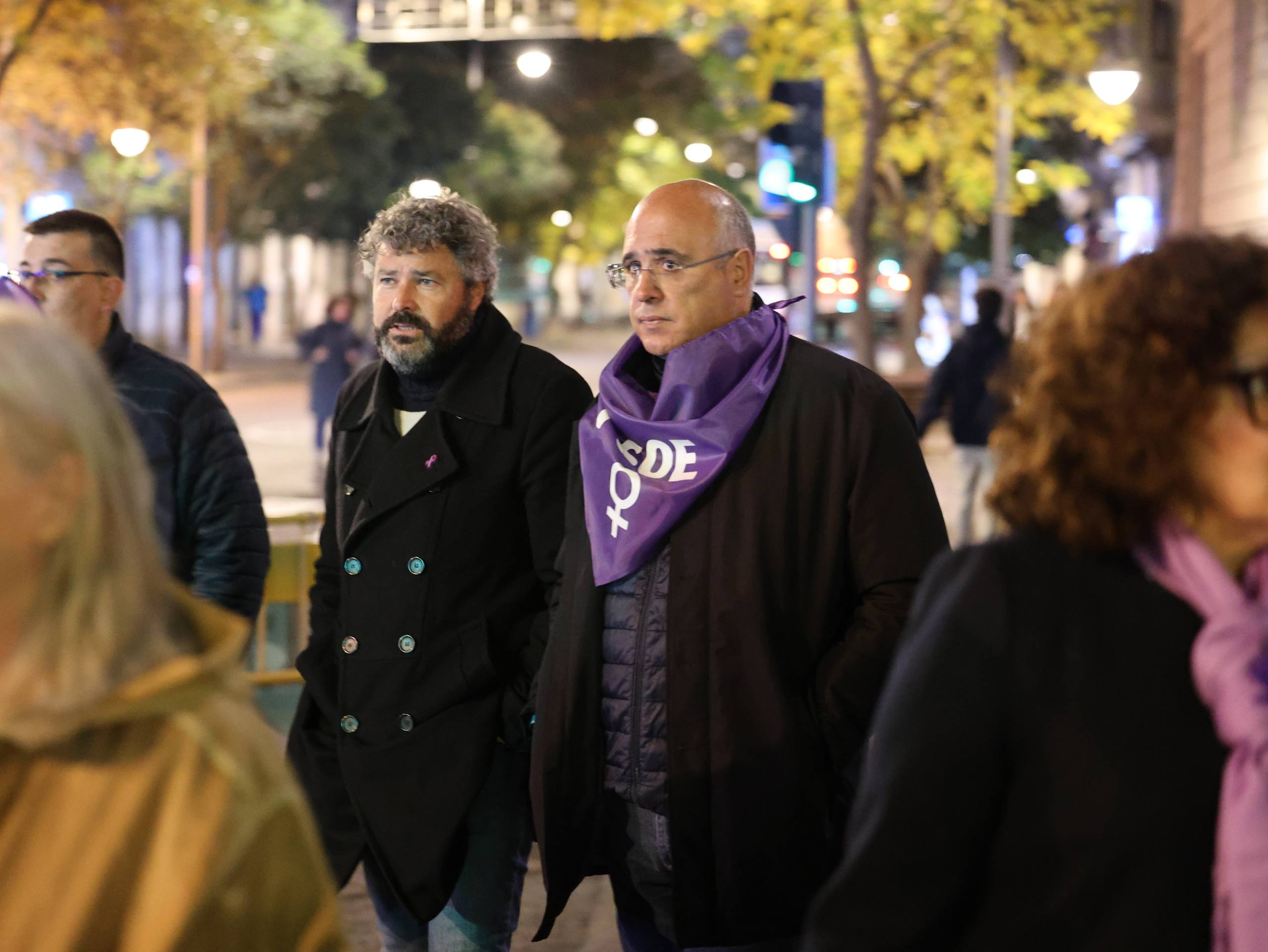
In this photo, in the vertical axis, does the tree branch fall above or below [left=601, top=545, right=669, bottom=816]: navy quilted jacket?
above

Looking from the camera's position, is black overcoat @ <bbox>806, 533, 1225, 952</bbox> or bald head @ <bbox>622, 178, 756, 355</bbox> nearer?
black overcoat @ <bbox>806, 533, 1225, 952</bbox>

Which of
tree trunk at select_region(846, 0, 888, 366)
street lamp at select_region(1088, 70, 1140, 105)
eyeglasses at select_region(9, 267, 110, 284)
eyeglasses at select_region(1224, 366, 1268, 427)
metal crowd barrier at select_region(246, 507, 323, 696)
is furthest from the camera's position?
street lamp at select_region(1088, 70, 1140, 105)

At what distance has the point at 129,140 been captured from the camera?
26.4 m

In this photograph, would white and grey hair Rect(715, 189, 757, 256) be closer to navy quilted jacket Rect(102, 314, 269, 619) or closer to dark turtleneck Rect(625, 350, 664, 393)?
dark turtleneck Rect(625, 350, 664, 393)

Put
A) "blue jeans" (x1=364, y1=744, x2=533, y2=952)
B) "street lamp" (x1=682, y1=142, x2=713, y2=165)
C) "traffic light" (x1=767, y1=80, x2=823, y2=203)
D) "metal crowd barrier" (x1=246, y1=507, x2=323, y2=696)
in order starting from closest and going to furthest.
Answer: "blue jeans" (x1=364, y1=744, x2=533, y2=952)
"metal crowd barrier" (x1=246, y1=507, x2=323, y2=696)
"traffic light" (x1=767, y1=80, x2=823, y2=203)
"street lamp" (x1=682, y1=142, x2=713, y2=165)

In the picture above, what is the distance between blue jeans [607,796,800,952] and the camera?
10.8 feet

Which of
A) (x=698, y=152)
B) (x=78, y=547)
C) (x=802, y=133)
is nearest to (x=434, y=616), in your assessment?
(x=78, y=547)

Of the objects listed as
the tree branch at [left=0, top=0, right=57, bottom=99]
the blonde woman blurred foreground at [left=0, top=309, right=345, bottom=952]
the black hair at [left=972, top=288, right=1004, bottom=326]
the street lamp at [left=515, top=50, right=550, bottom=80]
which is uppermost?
the street lamp at [left=515, top=50, right=550, bottom=80]

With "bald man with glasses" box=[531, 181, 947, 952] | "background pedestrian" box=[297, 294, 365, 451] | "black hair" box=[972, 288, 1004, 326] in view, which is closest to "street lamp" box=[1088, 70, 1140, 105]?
"background pedestrian" box=[297, 294, 365, 451]

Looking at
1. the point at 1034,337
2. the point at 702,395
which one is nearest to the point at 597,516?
the point at 702,395

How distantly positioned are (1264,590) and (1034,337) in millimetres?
397

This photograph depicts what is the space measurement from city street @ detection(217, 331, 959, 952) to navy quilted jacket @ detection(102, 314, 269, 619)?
37.1 inches

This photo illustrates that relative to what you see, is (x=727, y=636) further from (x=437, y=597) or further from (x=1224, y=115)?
(x=1224, y=115)

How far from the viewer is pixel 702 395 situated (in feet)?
11.3
